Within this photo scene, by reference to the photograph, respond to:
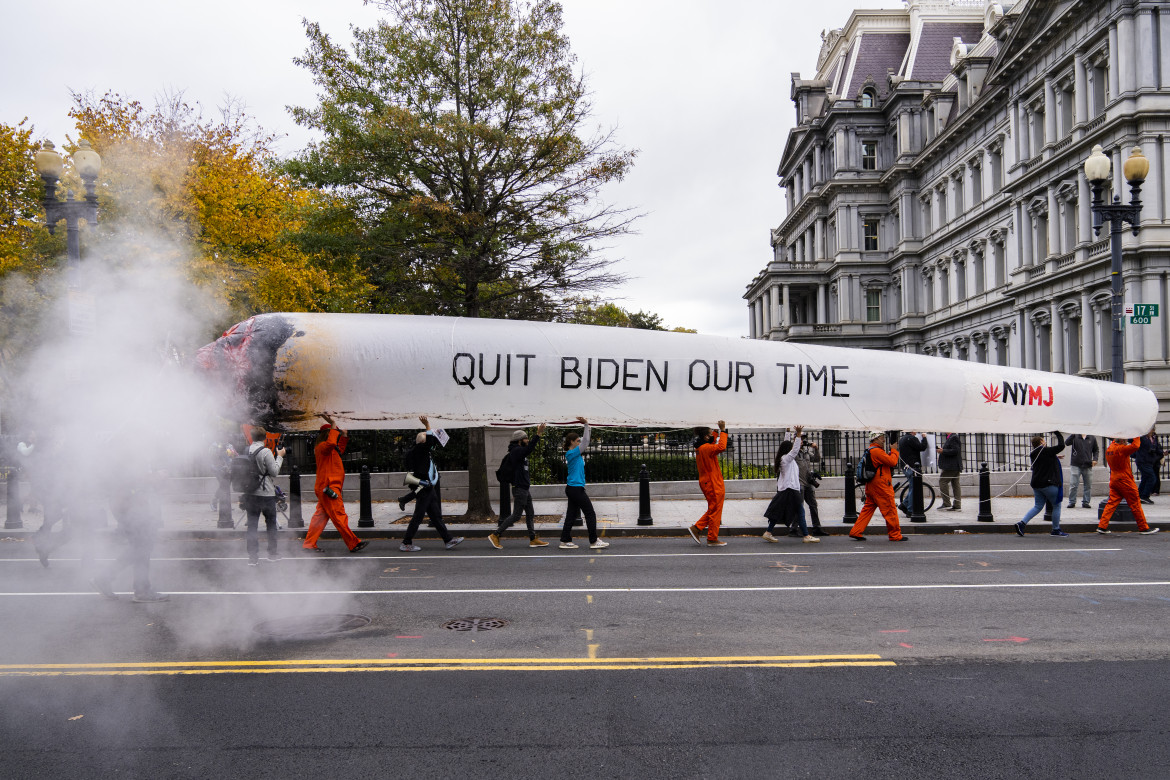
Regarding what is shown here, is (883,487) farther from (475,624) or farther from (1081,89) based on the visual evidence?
(1081,89)

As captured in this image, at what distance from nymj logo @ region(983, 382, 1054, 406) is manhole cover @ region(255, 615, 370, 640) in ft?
19.3

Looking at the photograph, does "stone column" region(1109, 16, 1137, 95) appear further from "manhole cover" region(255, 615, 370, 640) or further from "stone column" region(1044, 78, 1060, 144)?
"manhole cover" region(255, 615, 370, 640)

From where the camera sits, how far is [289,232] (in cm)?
1502

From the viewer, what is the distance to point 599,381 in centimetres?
675

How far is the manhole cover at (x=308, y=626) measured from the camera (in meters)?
6.75

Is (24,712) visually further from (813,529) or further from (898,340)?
(898,340)

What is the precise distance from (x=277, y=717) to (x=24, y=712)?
156cm

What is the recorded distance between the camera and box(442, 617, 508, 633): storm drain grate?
6.96m

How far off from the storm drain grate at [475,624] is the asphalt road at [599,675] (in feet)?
0.19

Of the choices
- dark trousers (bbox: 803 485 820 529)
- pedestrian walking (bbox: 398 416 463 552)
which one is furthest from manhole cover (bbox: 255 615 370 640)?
dark trousers (bbox: 803 485 820 529)

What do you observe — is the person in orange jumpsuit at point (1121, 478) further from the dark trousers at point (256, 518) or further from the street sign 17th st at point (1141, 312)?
the dark trousers at point (256, 518)

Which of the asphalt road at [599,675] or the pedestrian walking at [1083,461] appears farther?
the pedestrian walking at [1083,461]

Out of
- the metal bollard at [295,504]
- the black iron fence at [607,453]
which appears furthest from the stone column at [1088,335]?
the metal bollard at [295,504]

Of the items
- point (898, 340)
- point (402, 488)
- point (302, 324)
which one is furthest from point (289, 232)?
point (898, 340)
